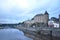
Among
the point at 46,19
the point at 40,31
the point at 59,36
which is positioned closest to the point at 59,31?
the point at 59,36

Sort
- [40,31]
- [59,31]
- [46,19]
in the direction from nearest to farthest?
1. [59,31]
2. [40,31]
3. [46,19]

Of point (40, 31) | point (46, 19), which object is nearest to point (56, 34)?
point (40, 31)

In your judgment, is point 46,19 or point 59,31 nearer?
point 59,31

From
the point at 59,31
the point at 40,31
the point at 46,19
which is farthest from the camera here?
the point at 46,19

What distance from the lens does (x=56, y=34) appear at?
39.3 meters

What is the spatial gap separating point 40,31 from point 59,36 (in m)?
19.9

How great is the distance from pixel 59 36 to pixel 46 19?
57.9 meters

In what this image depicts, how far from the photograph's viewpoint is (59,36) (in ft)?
123

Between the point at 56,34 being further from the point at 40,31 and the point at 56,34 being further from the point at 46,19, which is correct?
the point at 46,19

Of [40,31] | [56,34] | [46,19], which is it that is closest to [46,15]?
[46,19]

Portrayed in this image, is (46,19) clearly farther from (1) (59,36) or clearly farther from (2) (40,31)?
(1) (59,36)

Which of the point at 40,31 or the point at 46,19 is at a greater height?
the point at 46,19

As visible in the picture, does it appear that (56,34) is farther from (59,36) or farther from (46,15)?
(46,15)

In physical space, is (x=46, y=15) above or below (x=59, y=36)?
above
